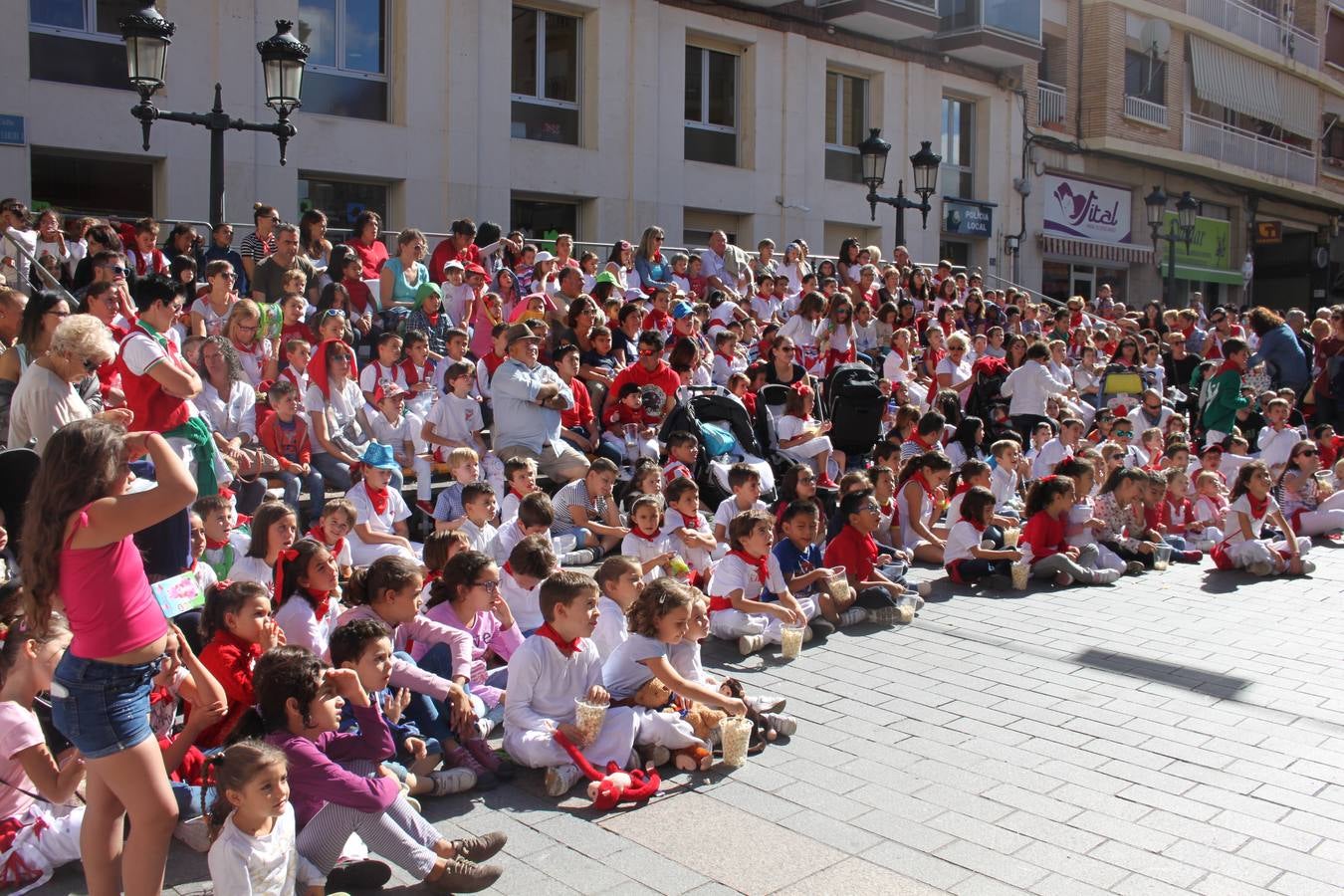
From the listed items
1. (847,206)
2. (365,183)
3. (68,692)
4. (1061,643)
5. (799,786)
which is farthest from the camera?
(847,206)

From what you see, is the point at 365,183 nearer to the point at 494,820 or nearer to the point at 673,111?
the point at 673,111

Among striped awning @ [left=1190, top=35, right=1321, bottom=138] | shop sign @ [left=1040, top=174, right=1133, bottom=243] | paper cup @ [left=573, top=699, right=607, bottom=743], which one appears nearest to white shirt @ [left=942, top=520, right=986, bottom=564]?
paper cup @ [left=573, top=699, right=607, bottom=743]

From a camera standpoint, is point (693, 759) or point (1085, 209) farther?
point (1085, 209)

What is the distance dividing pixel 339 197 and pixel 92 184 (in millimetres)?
3325

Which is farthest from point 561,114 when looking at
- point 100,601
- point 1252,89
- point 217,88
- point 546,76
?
Result: point 1252,89

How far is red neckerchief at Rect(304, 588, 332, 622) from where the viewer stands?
5.56m

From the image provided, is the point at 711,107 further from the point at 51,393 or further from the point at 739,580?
the point at 51,393

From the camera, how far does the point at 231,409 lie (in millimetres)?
8867

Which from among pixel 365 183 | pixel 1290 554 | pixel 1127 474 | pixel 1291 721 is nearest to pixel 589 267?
pixel 365 183

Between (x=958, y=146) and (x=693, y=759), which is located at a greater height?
(x=958, y=146)

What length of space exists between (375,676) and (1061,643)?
4.65 meters

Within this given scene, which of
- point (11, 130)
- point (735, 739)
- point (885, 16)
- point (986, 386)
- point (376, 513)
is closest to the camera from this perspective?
point (735, 739)

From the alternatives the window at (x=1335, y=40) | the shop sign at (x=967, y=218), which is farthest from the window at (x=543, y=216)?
the window at (x=1335, y=40)

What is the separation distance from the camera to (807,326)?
14320mm
